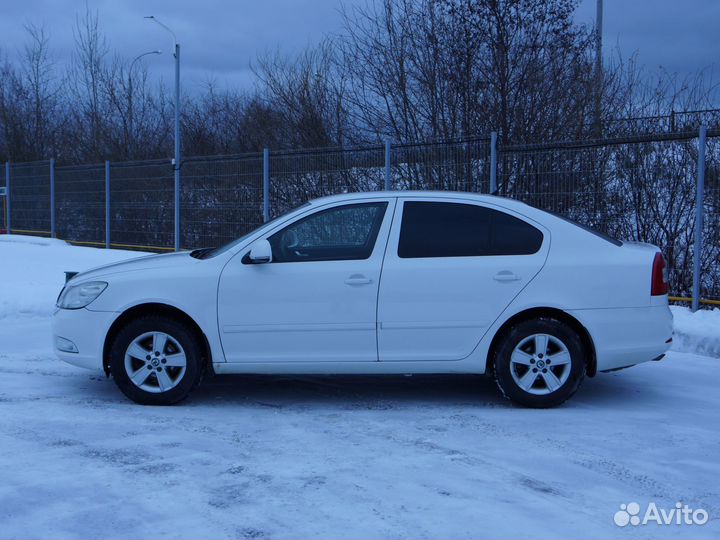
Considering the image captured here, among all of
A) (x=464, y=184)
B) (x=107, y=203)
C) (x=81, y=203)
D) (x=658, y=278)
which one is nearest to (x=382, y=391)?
(x=658, y=278)

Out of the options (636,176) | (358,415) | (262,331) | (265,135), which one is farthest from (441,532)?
(265,135)

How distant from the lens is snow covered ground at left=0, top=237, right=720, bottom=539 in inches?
152

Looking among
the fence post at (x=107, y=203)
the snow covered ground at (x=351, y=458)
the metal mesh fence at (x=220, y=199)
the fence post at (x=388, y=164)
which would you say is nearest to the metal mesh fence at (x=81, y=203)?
the fence post at (x=107, y=203)

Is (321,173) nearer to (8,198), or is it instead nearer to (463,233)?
(463,233)

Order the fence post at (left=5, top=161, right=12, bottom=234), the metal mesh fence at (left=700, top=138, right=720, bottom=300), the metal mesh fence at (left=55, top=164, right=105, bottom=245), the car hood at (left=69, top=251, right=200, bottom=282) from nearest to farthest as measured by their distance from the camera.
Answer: the car hood at (left=69, top=251, right=200, bottom=282) < the metal mesh fence at (left=700, top=138, right=720, bottom=300) < the metal mesh fence at (left=55, top=164, right=105, bottom=245) < the fence post at (left=5, top=161, right=12, bottom=234)

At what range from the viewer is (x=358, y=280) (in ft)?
19.2

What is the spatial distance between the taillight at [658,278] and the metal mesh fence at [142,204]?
41.0ft

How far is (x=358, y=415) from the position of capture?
5.82 metres

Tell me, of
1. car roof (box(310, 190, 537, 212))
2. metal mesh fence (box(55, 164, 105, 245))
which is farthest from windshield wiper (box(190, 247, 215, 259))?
metal mesh fence (box(55, 164, 105, 245))

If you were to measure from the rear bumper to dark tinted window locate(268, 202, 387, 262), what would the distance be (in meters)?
1.65

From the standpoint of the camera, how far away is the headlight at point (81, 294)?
19.8ft

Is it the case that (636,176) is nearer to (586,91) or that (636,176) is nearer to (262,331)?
(586,91)

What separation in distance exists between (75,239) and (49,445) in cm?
1600

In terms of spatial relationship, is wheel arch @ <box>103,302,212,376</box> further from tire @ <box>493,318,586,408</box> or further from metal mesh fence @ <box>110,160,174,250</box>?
metal mesh fence @ <box>110,160,174,250</box>
